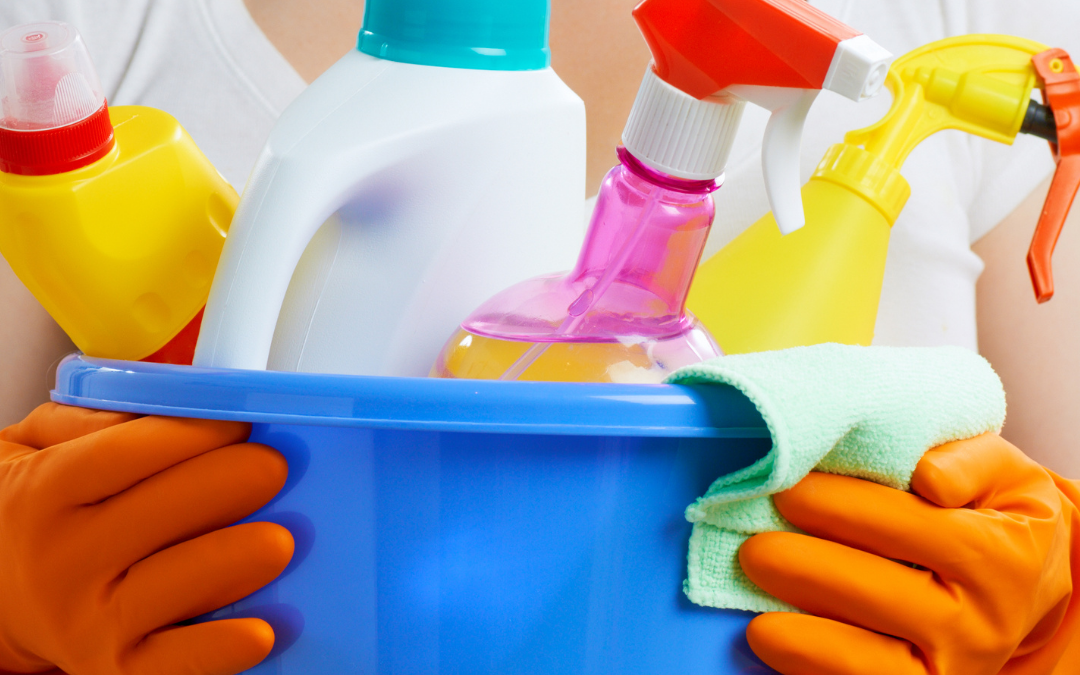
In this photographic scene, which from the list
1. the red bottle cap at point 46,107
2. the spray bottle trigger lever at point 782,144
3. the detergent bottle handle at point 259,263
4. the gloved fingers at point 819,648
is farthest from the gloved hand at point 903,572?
the red bottle cap at point 46,107

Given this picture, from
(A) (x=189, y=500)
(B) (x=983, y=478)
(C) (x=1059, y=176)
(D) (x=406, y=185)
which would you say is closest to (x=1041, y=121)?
(C) (x=1059, y=176)

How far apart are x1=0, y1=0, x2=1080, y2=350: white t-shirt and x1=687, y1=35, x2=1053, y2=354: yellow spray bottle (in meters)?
0.22

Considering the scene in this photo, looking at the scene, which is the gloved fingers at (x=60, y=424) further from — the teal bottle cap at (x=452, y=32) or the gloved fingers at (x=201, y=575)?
the teal bottle cap at (x=452, y=32)

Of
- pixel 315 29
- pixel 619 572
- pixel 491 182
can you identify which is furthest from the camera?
pixel 315 29

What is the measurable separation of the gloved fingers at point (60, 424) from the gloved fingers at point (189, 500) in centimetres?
3

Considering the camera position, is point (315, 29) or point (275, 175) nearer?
point (275, 175)

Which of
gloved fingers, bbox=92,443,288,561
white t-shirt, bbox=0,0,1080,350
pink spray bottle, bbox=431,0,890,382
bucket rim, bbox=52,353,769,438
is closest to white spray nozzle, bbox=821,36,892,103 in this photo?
pink spray bottle, bbox=431,0,890,382

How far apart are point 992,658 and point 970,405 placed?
0.38 feet

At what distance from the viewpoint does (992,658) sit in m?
0.33

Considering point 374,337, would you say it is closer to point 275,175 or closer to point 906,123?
point 275,175

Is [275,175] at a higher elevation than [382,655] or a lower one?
higher

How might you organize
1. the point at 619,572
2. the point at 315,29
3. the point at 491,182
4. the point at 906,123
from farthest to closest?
1. the point at 315,29
2. the point at 906,123
3. the point at 491,182
4. the point at 619,572

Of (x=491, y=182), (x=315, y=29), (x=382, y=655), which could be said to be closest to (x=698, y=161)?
(x=491, y=182)

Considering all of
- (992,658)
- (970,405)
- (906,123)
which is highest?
(906,123)
